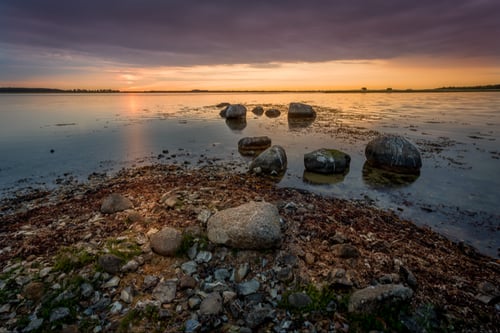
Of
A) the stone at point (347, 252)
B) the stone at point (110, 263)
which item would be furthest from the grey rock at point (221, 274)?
the stone at point (347, 252)

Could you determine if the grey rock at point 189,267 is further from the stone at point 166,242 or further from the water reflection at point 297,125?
the water reflection at point 297,125

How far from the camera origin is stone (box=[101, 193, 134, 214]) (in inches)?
288

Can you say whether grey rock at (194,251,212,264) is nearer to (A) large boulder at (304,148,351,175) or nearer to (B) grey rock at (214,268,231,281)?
(B) grey rock at (214,268,231,281)

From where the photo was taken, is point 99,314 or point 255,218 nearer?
point 99,314

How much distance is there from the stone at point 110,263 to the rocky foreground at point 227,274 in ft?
0.06

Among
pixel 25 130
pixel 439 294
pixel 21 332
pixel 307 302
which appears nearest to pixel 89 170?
pixel 21 332

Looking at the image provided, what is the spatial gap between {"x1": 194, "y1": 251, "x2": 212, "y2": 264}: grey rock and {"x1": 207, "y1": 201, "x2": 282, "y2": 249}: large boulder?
311 mm

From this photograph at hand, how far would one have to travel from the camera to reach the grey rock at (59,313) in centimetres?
384

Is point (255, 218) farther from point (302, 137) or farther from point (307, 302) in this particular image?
point (302, 137)

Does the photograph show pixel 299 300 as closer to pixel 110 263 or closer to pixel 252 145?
pixel 110 263

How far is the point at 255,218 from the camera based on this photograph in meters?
5.44

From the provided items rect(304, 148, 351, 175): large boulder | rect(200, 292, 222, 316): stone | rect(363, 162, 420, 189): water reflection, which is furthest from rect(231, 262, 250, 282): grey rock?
rect(304, 148, 351, 175): large boulder

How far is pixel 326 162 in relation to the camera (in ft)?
40.8

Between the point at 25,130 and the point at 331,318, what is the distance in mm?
32696
